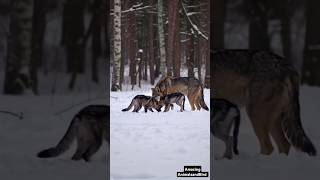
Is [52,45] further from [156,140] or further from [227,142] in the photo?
[227,142]

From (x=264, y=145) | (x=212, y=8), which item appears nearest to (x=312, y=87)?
(x=264, y=145)

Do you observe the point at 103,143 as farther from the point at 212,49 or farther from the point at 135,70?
the point at 212,49

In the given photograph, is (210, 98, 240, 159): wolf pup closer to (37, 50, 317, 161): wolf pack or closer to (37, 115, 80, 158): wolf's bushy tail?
(37, 50, 317, 161): wolf pack

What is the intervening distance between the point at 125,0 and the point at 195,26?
2.30 feet

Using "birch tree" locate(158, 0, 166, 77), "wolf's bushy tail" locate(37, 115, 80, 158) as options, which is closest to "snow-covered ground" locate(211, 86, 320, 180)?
"birch tree" locate(158, 0, 166, 77)

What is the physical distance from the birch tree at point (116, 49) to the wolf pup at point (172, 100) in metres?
0.44

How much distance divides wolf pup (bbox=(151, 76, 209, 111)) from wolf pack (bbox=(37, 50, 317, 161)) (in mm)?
283

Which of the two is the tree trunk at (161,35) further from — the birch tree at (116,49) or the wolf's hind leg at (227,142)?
the wolf's hind leg at (227,142)

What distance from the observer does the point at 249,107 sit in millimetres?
6168

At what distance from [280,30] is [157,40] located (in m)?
1.27

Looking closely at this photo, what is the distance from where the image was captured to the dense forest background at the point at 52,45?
20.0 feet

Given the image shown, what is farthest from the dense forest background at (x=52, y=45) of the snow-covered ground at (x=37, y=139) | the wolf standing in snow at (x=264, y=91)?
the wolf standing in snow at (x=264, y=91)

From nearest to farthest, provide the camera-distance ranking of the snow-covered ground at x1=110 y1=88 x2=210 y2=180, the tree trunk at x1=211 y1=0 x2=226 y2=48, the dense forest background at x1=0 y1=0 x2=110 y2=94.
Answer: the snow-covered ground at x1=110 y1=88 x2=210 y2=180, the tree trunk at x1=211 y1=0 x2=226 y2=48, the dense forest background at x1=0 y1=0 x2=110 y2=94

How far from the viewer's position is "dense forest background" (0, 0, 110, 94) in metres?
6.09
